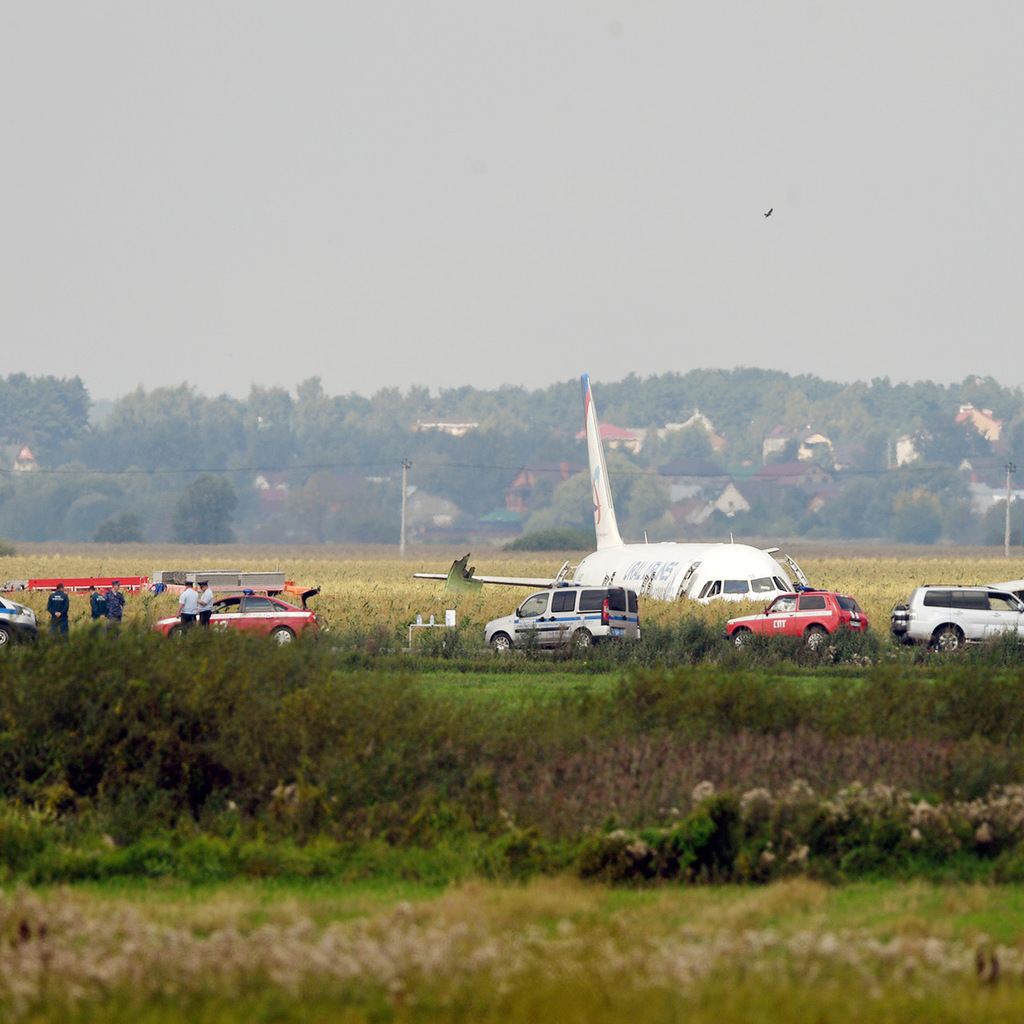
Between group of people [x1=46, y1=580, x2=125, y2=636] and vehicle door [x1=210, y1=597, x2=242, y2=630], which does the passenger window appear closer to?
vehicle door [x1=210, y1=597, x2=242, y2=630]

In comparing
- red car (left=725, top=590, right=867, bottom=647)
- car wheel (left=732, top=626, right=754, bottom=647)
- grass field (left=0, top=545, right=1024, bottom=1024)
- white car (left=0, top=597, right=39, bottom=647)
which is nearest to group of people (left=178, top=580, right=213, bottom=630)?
white car (left=0, top=597, right=39, bottom=647)

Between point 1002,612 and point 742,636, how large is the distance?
6981 millimetres

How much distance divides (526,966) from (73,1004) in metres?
2.63

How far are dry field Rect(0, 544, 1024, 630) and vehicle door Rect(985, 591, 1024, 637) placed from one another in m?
6.03

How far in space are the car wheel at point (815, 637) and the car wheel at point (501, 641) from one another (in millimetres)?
7788

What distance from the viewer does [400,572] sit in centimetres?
11100

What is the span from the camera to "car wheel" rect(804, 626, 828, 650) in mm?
37062

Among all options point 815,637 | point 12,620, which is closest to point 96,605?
point 12,620

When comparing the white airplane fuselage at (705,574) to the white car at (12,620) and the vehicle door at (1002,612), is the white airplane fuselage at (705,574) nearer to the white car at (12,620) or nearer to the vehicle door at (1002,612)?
the vehicle door at (1002,612)

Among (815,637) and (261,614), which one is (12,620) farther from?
(815,637)

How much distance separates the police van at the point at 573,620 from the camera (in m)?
37.4

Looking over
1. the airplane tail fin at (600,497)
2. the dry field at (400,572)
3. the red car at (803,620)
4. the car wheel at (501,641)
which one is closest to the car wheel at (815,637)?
the red car at (803,620)

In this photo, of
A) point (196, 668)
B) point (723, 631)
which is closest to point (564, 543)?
point (723, 631)

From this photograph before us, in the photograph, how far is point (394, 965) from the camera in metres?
8.62
